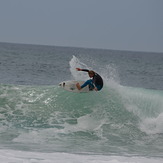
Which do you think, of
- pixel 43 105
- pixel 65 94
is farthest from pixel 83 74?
pixel 43 105

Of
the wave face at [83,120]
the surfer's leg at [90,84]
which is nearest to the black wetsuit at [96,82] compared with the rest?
the surfer's leg at [90,84]

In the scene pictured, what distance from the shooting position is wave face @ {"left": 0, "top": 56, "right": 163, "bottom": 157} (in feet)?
37.9

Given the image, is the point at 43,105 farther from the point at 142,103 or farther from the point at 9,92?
the point at 142,103

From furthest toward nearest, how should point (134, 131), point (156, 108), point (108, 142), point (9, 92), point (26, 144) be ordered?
→ point (9, 92), point (156, 108), point (134, 131), point (108, 142), point (26, 144)

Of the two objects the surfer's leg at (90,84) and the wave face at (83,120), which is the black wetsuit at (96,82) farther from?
the wave face at (83,120)

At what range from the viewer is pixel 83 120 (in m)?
14.9

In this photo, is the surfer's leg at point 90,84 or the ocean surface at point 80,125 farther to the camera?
the surfer's leg at point 90,84

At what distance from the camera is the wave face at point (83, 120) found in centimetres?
1155

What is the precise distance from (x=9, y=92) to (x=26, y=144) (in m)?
6.95

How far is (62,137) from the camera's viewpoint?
492 inches

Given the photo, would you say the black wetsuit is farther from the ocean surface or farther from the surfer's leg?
the ocean surface

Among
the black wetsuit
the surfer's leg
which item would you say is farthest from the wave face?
the black wetsuit

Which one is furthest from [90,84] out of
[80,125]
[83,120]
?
[80,125]

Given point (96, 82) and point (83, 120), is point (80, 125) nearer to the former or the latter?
point (83, 120)
